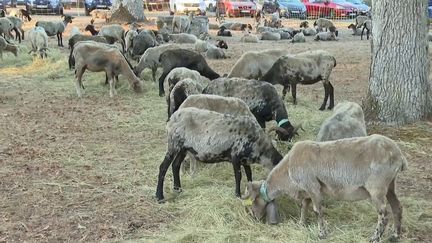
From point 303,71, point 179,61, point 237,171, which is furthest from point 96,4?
point 237,171

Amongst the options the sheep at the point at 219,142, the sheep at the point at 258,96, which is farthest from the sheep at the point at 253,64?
the sheep at the point at 219,142

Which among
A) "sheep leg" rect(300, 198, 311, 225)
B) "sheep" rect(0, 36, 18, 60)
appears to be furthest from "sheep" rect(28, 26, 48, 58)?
"sheep leg" rect(300, 198, 311, 225)

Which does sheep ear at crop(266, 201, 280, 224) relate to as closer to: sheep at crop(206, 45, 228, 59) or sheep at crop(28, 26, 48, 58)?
sheep at crop(206, 45, 228, 59)

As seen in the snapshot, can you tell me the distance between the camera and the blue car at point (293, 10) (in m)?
41.9

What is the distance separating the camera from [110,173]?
758cm

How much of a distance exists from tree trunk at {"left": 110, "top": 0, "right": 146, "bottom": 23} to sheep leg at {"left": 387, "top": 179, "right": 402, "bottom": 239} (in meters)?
27.9

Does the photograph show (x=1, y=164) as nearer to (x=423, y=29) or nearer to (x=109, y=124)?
(x=109, y=124)

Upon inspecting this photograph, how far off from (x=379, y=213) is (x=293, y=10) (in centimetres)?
3815

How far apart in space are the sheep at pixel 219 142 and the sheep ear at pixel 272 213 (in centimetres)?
75

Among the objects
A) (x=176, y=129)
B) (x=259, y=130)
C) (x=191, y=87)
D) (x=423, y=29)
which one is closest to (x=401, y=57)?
(x=423, y=29)

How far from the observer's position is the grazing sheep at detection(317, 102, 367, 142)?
7621 millimetres

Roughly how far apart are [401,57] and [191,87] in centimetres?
358

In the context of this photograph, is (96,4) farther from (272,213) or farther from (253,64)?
(272,213)

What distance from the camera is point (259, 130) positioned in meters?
6.66
